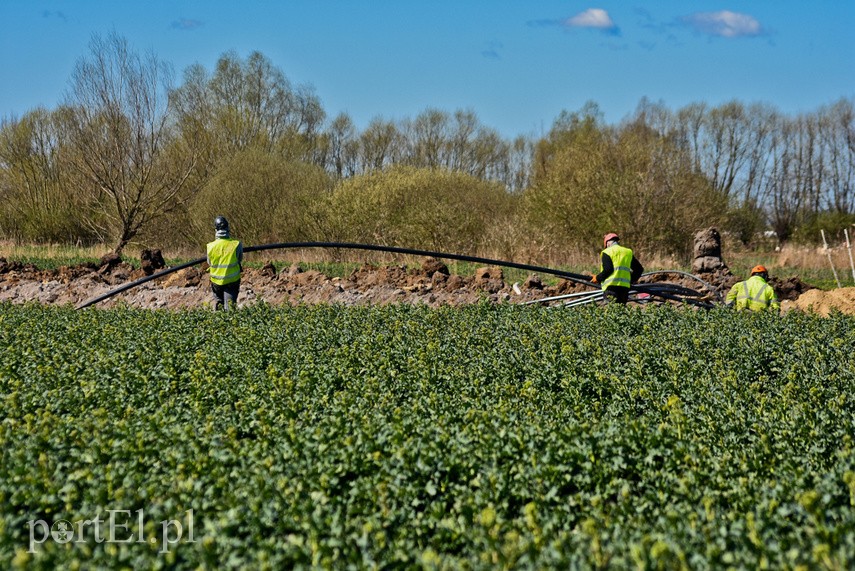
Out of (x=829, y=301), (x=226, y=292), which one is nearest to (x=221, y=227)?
(x=226, y=292)

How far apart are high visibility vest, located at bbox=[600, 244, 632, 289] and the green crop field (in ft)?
10.4

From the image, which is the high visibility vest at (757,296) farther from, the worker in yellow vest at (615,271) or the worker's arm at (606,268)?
the worker's arm at (606,268)

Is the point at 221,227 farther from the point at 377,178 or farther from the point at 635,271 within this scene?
the point at 377,178

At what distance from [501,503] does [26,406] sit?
169 inches

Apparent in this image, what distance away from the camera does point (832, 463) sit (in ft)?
18.6

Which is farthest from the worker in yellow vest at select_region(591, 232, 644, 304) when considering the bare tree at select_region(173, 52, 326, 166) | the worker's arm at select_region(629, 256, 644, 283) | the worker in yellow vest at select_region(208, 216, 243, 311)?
the bare tree at select_region(173, 52, 326, 166)

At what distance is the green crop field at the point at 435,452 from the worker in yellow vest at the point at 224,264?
3.45m

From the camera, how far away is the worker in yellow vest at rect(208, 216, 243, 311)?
508 inches

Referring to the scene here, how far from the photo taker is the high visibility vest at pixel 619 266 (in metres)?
12.6

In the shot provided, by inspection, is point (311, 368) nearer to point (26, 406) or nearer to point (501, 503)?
point (26, 406)

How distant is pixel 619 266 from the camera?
12680mm

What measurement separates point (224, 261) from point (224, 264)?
0.05 m

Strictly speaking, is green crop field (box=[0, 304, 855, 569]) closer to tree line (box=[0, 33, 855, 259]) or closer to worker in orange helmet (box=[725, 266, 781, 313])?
worker in orange helmet (box=[725, 266, 781, 313])

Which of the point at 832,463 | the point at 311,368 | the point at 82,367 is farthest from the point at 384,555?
the point at 82,367
